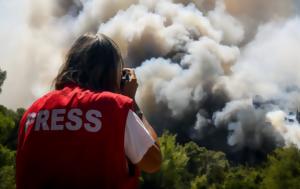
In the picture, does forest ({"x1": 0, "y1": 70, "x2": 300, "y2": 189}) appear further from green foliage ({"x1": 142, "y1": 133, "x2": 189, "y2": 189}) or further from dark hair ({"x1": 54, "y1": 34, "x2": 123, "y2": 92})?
dark hair ({"x1": 54, "y1": 34, "x2": 123, "y2": 92})

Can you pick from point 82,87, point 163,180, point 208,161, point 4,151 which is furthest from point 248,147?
point 82,87

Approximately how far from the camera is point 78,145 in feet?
6.54

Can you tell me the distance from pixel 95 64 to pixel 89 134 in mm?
301

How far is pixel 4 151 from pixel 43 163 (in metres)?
22.3

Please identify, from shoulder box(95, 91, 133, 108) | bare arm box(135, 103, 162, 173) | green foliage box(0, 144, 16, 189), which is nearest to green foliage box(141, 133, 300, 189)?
green foliage box(0, 144, 16, 189)

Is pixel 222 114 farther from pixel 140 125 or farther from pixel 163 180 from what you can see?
pixel 140 125

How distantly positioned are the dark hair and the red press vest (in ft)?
0.35

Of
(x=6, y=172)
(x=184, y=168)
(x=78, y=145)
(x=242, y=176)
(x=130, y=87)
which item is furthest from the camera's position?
(x=184, y=168)

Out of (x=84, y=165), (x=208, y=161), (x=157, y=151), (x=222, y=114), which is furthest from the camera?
(x=222, y=114)

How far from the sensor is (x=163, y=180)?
30.9m

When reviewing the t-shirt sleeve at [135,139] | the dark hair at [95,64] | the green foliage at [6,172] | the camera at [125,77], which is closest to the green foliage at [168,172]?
the green foliage at [6,172]

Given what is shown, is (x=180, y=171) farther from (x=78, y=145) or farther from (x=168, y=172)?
(x=78, y=145)

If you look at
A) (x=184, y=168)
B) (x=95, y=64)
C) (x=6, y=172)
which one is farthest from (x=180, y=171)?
(x=95, y=64)

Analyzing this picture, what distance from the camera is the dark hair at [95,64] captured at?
7.14 feet
